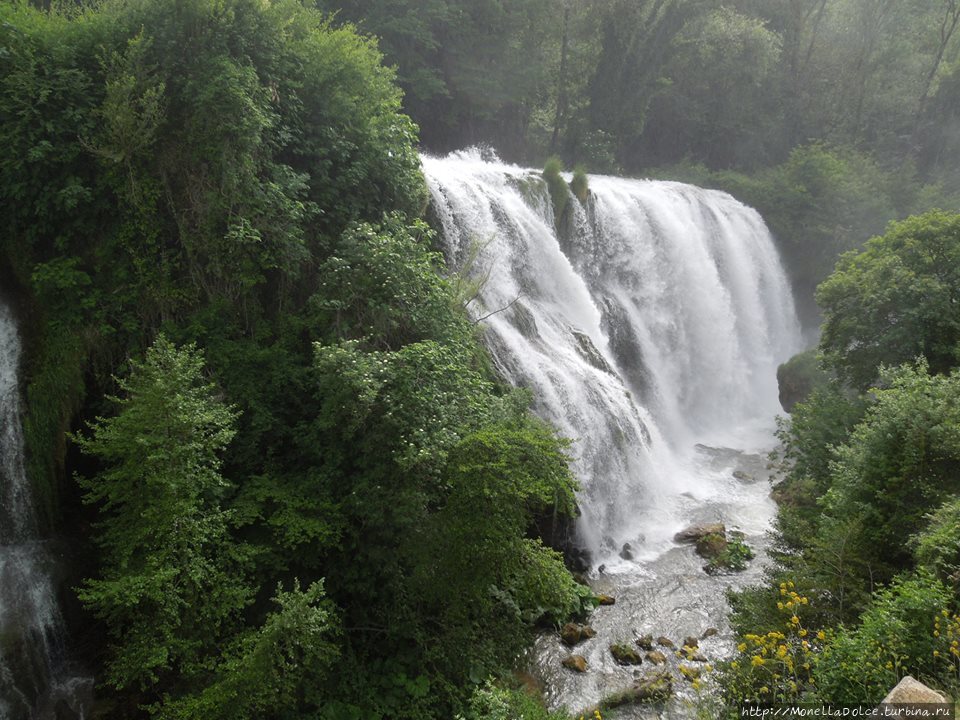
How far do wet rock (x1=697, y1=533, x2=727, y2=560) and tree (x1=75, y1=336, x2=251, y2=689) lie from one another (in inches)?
320

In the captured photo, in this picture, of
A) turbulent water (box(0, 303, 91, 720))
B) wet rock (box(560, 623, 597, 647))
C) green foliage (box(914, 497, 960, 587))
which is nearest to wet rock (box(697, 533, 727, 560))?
wet rock (box(560, 623, 597, 647))

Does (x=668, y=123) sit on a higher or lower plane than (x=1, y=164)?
higher

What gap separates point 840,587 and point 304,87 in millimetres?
9377

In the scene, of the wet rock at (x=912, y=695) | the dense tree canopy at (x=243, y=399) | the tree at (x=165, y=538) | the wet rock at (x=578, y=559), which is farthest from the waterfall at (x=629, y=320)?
the wet rock at (x=912, y=695)

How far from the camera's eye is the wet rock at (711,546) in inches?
446

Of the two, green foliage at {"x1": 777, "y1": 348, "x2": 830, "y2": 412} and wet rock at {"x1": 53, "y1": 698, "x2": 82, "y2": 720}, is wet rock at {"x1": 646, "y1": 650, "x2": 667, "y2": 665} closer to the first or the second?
wet rock at {"x1": 53, "y1": 698, "x2": 82, "y2": 720}

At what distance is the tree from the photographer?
591 cm

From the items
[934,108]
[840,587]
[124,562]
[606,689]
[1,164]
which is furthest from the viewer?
[934,108]

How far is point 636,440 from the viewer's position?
12.7 m

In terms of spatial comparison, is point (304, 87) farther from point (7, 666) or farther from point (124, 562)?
point (7, 666)

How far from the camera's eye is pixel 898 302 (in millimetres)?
11727

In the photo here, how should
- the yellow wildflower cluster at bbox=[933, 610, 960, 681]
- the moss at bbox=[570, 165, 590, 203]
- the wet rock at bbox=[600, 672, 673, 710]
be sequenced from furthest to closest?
1. the moss at bbox=[570, 165, 590, 203]
2. the wet rock at bbox=[600, 672, 673, 710]
3. the yellow wildflower cluster at bbox=[933, 610, 960, 681]

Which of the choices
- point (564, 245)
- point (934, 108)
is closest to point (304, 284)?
point (564, 245)

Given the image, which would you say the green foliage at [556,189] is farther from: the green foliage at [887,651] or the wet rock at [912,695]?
the wet rock at [912,695]
